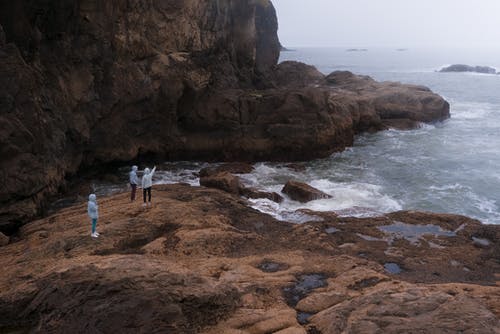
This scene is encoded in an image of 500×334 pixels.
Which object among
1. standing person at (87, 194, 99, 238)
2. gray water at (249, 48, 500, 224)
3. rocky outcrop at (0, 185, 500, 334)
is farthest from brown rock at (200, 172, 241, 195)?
standing person at (87, 194, 99, 238)

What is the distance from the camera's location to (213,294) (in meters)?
11.0

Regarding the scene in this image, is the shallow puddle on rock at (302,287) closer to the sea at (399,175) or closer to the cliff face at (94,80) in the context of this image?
the sea at (399,175)

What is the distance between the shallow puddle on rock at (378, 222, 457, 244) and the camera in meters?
18.0

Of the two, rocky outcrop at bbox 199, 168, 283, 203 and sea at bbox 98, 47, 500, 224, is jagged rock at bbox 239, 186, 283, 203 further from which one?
sea at bbox 98, 47, 500, 224

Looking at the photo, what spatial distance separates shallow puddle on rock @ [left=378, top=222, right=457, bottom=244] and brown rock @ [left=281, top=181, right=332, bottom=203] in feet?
14.9

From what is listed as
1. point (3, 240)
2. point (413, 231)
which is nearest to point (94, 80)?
point (3, 240)

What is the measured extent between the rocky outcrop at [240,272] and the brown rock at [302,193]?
2817mm

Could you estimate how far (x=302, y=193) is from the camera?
22.6 meters

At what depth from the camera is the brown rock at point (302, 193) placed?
22.6 metres

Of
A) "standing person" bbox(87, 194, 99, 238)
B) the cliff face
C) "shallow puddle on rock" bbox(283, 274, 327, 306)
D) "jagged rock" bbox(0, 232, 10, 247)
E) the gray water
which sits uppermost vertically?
the cliff face

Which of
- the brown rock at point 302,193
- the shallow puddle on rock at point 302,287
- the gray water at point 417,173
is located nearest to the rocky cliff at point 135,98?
the gray water at point 417,173

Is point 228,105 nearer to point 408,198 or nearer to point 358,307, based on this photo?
point 408,198

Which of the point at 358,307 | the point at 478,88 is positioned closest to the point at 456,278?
the point at 358,307

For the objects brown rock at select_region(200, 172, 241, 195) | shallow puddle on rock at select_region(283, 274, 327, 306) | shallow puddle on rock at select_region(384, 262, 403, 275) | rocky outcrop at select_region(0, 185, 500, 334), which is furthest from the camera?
brown rock at select_region(200, 172, 241, 195)
